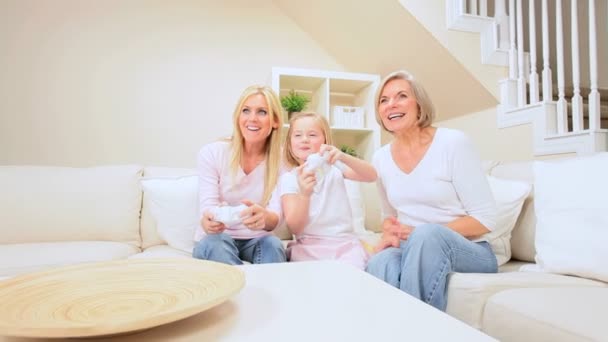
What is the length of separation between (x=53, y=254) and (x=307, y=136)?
3.46ft

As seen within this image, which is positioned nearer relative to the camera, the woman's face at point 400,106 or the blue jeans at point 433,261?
the blue jeans at point 433,261

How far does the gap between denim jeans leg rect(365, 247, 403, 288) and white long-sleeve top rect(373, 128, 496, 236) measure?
0.47 feet

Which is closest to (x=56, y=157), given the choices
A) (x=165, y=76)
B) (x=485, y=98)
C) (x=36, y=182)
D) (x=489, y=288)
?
(x=36, y=182)

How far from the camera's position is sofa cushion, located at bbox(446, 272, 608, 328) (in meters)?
1.00

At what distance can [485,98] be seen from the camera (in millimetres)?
2160

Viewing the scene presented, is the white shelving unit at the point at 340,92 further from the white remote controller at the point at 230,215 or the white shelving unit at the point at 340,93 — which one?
the white remote controller at the point at 230,215

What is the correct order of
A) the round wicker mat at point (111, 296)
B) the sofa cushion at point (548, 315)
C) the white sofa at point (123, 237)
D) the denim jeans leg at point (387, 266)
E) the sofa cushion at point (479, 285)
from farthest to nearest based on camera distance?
the denim jeans leg at point (387, 266)
the sofa cushion at point (479, 285)
the white sofa at point (123, 237)
the sofa cushion at point (548, 315)
the round wicker mat at point (111, 296)

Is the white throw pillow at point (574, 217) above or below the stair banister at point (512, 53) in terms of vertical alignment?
below

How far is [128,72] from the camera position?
2461 millimetres

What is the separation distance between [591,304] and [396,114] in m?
0.74

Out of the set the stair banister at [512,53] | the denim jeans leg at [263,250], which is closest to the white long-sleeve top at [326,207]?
the denim jeans leg at [263,250]

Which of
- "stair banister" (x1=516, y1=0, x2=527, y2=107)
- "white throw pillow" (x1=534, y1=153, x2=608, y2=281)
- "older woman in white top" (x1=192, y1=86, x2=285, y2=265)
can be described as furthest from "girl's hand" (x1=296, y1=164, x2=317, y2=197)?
"stair banister" (x1=516, y1=0, x2=527, y2=107)

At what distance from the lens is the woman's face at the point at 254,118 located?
56.9 inches

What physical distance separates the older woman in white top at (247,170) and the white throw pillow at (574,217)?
0.87 metres
